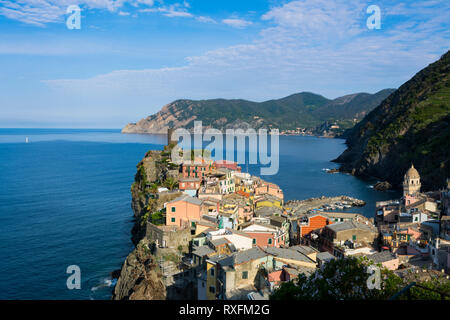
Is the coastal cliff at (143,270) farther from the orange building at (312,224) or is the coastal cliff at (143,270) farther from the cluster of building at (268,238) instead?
the orange building at (312,224)

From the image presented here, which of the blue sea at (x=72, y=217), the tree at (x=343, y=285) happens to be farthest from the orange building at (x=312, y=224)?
the tree at (x=343, y=285)

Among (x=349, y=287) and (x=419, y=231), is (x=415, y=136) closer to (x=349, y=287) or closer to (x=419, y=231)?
(x=419, y=231)

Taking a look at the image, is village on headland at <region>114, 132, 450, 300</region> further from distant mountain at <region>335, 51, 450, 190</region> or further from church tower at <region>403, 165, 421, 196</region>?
distant mountain at <region>335, 51, 450, 190</region>

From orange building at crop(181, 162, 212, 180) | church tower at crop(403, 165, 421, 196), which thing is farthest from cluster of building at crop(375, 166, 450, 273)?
orange building at crop(181, 162, 212, 180)

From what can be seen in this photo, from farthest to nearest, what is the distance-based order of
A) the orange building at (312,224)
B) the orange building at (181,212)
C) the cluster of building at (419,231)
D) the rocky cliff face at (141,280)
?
1. the orange building at (312,224)
2. the orange building at (181,212)
3. the rocky cliff face at (141,280)
4. the cluster of building at (419,231)

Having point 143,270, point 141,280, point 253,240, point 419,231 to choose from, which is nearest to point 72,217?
point 143,270
